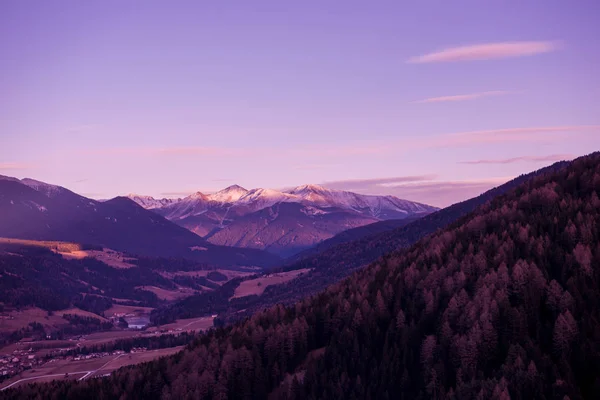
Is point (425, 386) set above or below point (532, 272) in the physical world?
below

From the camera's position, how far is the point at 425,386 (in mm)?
165625

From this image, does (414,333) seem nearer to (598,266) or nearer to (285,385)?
(285,385)

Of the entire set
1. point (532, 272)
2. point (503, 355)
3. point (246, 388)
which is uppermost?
point (532, 272)

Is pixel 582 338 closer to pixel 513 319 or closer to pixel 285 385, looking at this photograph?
pixel 513 319

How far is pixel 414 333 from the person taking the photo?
188500 millimetres

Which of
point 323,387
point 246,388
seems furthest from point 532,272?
point 246,388

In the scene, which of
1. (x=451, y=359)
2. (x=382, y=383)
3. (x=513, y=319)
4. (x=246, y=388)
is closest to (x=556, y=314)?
(x=513, y=319)

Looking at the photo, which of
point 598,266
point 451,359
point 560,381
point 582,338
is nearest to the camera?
point 560,381

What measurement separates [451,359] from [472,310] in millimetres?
14488

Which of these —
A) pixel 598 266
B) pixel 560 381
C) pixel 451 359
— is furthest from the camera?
pixel 598 266

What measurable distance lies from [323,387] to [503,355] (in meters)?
43.7

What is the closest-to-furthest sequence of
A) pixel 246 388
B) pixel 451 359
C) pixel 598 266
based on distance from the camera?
pixel 451 359, pixel 598 266, pixel 246 388

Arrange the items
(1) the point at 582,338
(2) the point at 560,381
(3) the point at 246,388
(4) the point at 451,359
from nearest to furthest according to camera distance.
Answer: (2) the point at 560,381, (1) the point at 582,338, (4) the point at 451,359, (3) the point at 246,388

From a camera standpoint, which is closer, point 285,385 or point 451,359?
point 451,359
